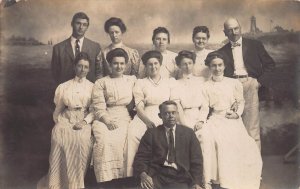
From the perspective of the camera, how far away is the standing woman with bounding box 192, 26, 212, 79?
199 inches

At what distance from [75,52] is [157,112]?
1.13 metres

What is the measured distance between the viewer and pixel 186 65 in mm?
5043

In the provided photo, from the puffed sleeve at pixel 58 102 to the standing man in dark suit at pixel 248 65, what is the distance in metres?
1.85

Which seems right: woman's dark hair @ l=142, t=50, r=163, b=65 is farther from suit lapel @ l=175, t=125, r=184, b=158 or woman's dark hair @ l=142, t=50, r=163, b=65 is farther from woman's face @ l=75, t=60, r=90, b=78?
suit lapel @ l=175, t=125, r=184, b=158

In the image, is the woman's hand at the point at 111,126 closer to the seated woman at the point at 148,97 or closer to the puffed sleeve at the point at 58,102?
the seated woman at the point at 148,97

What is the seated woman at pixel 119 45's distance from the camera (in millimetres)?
5016

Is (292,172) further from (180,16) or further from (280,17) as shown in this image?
(180,16)

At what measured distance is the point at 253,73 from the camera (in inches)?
203

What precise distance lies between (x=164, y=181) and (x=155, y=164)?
0.21 meters

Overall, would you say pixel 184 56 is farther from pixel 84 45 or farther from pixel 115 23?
pixel 84 45

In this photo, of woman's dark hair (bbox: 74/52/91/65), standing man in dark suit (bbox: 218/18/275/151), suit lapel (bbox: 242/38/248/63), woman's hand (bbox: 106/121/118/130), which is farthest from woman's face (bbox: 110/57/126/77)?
suit lapel (bbox: 242/38/248/63)

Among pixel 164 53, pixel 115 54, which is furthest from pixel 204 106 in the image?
pixel 115 54

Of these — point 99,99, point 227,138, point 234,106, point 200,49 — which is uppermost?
point 200,49

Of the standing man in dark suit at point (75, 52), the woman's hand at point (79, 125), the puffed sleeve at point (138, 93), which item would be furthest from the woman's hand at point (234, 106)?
the woman's hand at point (79, 125)
